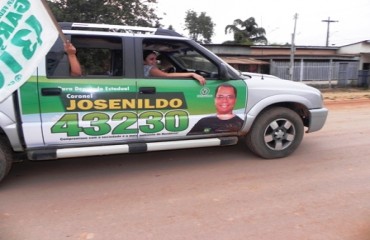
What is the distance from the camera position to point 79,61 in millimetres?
4297

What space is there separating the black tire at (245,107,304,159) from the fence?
19059 mm

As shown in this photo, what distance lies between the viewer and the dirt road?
10.5 feet

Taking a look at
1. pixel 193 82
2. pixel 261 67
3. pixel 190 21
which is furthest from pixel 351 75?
pixel 190 21

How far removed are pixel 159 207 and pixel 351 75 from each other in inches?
997

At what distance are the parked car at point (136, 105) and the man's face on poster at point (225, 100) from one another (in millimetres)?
13

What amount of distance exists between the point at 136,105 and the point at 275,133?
6.94ft

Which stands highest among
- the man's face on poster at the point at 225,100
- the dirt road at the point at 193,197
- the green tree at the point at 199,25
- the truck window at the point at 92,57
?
the green tree at the point at 199,25

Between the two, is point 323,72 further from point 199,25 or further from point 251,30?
point 199,25

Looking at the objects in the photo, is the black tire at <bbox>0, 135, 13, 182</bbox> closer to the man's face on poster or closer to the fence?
the man's face on poster

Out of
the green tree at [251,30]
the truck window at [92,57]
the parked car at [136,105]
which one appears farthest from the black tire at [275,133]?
the green tree at [251,30]

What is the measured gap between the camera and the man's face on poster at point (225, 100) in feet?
15.5

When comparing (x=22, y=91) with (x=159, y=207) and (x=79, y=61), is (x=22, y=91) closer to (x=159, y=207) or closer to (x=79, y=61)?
(x=79, y=61)

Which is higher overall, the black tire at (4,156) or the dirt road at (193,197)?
the black tire at (4,156)

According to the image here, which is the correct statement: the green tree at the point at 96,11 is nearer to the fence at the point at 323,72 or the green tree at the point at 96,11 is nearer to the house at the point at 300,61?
the house at the point at 300,61
